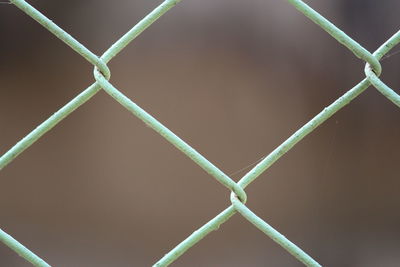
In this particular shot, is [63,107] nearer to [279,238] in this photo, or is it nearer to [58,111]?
[58,111]

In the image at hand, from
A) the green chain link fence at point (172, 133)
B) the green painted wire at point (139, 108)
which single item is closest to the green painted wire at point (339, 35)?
the green chain link fence at point (172, 133)

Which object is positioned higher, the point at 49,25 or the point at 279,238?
A: the point at 49,25

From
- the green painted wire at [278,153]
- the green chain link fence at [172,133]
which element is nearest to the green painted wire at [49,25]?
the green chain link fence at [172,133]

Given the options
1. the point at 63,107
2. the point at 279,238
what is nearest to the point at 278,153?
the point at 279,238

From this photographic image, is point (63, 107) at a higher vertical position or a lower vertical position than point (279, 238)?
higher

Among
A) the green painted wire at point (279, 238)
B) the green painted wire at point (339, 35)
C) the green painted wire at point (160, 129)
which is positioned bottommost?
the green painted wire at point (279, 238)

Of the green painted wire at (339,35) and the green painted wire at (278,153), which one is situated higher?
the green painted wire at (339,35)

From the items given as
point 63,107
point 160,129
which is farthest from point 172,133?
point 63,107

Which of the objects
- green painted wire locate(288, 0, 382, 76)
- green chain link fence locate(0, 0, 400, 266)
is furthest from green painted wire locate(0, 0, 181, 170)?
green painted wire locate(288, 0, 382, 76)

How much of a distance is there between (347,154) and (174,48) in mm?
1123

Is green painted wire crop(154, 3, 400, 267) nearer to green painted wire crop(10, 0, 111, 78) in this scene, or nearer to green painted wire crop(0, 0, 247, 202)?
green painted wire crop(0, 0, 247, 202)

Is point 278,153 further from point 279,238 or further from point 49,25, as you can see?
point 49,25

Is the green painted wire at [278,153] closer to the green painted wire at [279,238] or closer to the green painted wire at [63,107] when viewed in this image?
the green painted wire at [279,238]

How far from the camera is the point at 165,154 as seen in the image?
9.20 feet
